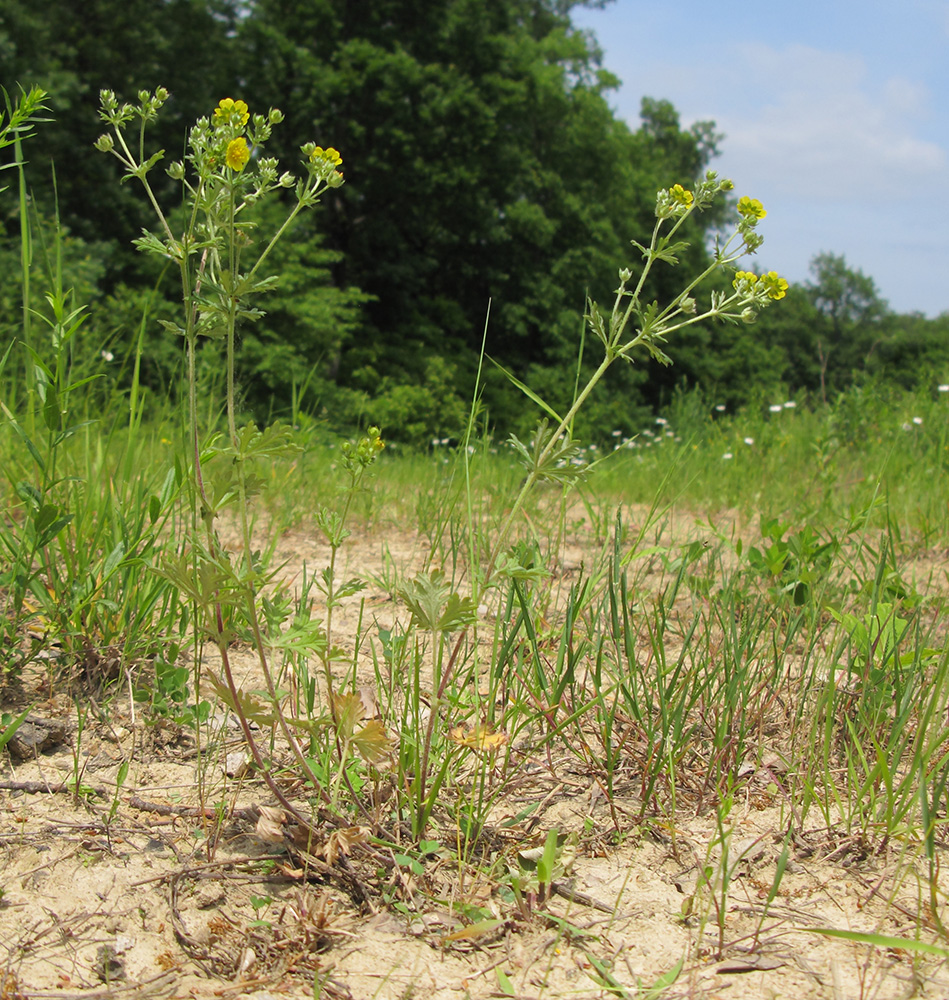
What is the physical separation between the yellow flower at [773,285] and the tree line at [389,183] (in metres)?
11.6

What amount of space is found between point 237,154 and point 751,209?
0.89m

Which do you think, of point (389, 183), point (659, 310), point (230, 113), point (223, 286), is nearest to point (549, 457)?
point (659, 310)

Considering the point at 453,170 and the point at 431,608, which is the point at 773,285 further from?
the point at 453,170

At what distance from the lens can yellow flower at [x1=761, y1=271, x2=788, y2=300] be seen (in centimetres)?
129

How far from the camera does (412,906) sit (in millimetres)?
1168

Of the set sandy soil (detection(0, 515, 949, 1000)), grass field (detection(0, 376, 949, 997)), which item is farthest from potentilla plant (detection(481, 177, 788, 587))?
sandy soil (detection(0, 515, 949, 1000))

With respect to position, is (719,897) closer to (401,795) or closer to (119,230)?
(401,795)

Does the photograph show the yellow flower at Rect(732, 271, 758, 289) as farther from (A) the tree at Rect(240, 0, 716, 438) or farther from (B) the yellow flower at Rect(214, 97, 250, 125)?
(A) the tree at Rect(240, 0, 716, 438)

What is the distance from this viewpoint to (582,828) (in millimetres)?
1365

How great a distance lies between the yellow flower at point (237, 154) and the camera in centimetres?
103

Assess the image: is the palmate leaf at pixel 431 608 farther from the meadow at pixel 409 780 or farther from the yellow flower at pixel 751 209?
the yellow flower at pixel 751 209

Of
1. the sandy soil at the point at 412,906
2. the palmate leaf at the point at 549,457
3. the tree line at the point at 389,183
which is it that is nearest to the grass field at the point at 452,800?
the sandy soil at the point at 412,906

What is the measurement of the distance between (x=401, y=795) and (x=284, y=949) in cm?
31

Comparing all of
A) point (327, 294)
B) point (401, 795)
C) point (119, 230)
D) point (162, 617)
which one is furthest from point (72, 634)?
point (119, 230)
